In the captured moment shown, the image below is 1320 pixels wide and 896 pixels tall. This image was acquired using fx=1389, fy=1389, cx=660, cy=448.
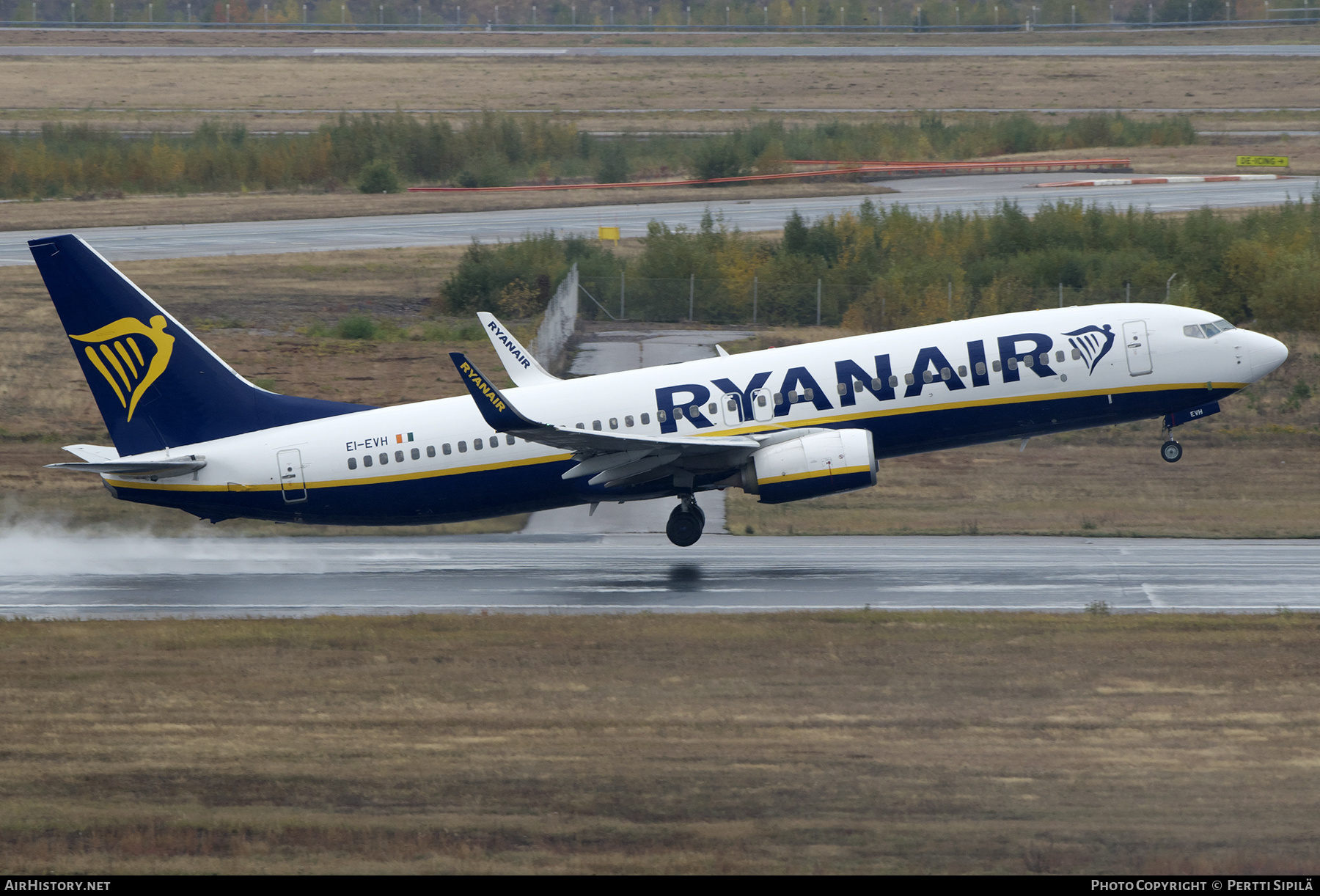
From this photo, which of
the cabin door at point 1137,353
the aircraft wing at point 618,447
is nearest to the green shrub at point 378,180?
the aircraft wing at point 618,447

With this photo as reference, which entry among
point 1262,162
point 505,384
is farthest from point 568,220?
point 1262,162

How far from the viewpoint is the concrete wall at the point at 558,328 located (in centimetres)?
4662

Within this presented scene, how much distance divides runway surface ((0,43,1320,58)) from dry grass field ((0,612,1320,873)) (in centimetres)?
12296

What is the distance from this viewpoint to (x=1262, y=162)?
266 feet

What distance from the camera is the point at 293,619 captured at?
82.3ft

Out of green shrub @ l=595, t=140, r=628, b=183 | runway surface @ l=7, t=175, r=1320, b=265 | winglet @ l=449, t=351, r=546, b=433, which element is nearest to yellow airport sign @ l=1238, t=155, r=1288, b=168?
runway surface @ l=7, t=175, r=1320, b=265

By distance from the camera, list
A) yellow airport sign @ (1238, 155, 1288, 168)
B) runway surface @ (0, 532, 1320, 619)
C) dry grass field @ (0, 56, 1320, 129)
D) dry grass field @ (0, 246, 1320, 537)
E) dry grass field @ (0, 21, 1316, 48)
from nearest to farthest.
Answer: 1. runway surface @ (0, 532, 1320, 619)
2. dry grass field @ (0, 246, 1320, 537)
3. yellow airport sign @ (1238, 155, 1288, 168)
4. dry grass field @ (0, 56, 1320, 129)
5. dry grass field @ (0, 21, 1316, 48)

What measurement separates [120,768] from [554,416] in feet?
43.5

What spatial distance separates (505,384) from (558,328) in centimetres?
512

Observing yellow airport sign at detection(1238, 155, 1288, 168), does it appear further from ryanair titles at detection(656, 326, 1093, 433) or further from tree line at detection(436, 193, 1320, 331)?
ryanair titles at detection(656, 326, 1093, 433)

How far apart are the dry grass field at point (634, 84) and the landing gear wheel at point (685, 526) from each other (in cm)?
8629

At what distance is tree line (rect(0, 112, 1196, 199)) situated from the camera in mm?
88250

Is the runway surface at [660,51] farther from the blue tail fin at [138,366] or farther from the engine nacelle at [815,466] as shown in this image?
the blue tail fin at [138,366]

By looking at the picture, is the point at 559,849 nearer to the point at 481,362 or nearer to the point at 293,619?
the point at 293,619
